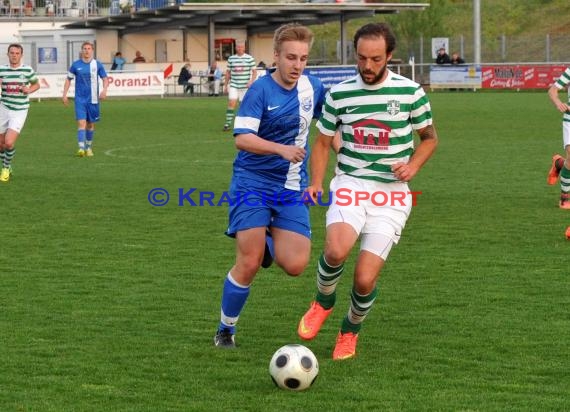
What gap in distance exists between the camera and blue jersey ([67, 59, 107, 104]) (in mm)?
22100

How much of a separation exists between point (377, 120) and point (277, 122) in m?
0.66

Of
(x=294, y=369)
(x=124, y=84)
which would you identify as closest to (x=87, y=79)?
(x=294, y=369)

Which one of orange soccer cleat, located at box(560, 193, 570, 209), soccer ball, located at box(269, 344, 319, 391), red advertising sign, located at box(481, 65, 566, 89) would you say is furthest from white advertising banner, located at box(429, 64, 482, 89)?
soccer ball, located at box(269, 344, 319, 391)

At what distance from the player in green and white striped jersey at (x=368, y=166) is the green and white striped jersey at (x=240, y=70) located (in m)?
22.1

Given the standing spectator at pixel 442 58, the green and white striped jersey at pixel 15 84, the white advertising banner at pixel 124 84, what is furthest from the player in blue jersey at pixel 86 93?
the standing spectator at pixel 442 58

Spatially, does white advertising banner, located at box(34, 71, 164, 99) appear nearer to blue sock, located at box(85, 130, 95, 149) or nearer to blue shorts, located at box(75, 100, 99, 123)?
blue shorts, located at box(75, 100, 99, 123)

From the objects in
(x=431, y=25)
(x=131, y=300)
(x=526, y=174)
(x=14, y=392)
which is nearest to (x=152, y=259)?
(x=131, y=300)

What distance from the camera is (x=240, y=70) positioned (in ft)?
94.6

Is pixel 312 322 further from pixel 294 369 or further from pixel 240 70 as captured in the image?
pixel 240 70

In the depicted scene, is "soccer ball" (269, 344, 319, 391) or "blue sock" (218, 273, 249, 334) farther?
"blue sock" (218, 273, 249, 334)

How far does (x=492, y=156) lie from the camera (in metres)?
20.6

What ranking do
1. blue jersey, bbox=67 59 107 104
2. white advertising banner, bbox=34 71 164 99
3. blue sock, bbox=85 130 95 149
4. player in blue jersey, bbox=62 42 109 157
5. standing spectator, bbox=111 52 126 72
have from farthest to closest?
standing spectator, bbox=111 52 126 72
white advertising banner, bbox=34 71 164 99
blue jersey, bbox=67 59 107 104
blue sock, bbox=85 130 95 149
player in blue jersey, bbox=62 42 109 157

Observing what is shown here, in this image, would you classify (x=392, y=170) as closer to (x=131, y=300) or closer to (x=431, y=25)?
(x=131, y=300)

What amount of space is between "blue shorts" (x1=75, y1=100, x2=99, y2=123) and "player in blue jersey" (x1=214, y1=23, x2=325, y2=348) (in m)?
15.1
